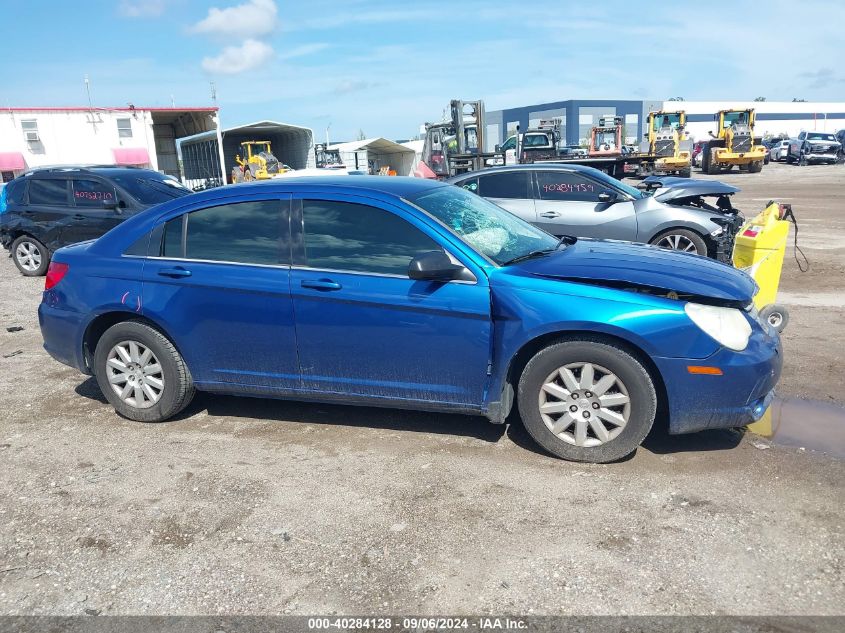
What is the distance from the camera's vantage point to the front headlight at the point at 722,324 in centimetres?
364

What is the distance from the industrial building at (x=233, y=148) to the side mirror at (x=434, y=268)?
26945 millimetres

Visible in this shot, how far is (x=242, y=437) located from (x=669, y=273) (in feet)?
9.60

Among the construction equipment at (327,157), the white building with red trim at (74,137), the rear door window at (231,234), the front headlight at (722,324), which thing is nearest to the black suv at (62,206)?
the rear door window at (231,234)

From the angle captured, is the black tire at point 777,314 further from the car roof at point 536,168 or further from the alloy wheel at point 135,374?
the alloy wheel at point 135,374

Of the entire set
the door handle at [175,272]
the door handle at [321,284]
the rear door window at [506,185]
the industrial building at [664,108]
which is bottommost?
the door handle at [321,284]

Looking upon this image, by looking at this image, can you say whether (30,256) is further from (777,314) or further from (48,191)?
(777,314)

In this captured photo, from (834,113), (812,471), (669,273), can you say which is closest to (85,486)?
(669,273)

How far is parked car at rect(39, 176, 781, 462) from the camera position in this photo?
3697 millimetres

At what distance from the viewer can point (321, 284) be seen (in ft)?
13.5

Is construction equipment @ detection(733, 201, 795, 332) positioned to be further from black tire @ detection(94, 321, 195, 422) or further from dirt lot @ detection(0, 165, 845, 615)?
black tire @ detection(94, 321, 195, 422)

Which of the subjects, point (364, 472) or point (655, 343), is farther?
point (364, 472)

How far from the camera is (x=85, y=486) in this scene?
3924mm

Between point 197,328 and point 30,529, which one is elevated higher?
point 197,328

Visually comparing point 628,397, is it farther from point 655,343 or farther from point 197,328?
point 197,328
